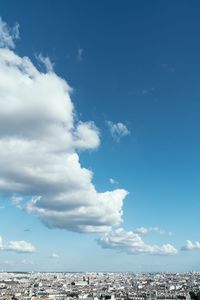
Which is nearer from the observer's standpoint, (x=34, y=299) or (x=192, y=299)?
(x=192, y=299)

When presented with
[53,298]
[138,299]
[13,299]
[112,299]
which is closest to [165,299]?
[138,299]

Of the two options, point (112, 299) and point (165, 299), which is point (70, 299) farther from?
point (165, 299)

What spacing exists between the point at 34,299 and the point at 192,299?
121 feet

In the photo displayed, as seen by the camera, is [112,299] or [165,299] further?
[165,299]

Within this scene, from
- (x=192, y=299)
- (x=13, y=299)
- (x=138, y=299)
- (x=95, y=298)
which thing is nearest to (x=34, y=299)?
(x=13, y=299)

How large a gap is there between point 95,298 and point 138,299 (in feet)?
36.0

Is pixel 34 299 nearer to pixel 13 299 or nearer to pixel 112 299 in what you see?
pixel 13 299

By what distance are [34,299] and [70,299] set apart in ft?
27.9

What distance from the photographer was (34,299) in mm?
115312

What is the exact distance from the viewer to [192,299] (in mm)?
108125

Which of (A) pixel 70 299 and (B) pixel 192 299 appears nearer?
(B) pixel 192 299

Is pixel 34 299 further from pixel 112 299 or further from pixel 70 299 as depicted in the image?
pixel 112 299

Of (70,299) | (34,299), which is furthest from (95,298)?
(34,299)

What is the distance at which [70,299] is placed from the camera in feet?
379
